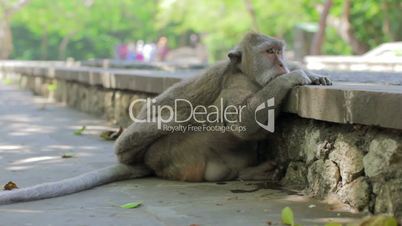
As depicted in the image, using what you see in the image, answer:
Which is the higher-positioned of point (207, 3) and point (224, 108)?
point (207, 3)

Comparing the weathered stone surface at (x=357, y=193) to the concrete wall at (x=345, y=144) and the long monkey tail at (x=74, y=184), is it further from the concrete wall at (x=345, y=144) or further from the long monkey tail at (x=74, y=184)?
the long monkey tail at (x=74, y=184)

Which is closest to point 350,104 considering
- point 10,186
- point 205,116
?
point 205,116

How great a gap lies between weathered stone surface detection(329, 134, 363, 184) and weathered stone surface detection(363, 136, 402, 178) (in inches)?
4.0

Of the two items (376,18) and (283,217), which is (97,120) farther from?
(376,18)

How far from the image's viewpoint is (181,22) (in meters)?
42.6

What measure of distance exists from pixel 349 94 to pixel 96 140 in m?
4.17

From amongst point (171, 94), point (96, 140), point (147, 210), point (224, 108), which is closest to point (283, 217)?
point (147, 210)

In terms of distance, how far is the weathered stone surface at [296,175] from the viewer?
4.47m

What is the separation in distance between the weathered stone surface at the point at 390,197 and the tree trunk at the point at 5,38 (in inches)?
→ 1133

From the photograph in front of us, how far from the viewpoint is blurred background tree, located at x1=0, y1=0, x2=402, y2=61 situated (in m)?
24.9

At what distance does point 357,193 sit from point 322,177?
1.34ft

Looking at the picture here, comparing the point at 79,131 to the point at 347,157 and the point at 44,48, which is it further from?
the point at 44,48

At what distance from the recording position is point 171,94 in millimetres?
5016

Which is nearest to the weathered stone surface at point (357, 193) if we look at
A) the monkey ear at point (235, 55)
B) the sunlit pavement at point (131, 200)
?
the sunlit pavement at point (131, 200)
